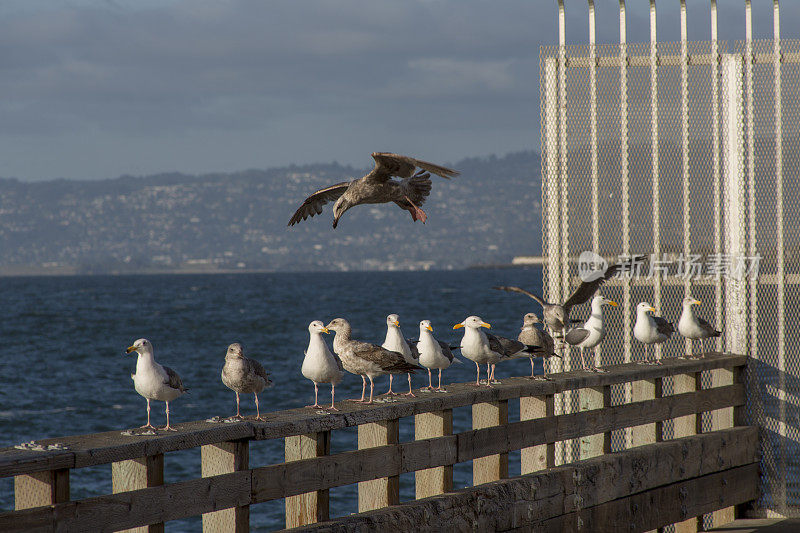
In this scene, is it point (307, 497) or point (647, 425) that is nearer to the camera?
point (307, 497)

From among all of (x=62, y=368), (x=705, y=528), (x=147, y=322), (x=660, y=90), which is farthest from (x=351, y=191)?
(x=147, y=322)

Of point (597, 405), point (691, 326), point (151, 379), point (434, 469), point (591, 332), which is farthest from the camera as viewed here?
point (691, 326)

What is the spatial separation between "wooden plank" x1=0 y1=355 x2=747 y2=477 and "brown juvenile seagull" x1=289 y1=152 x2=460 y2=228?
3.84 ft

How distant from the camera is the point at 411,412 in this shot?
648 cm

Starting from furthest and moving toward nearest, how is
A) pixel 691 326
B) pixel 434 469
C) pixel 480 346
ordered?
pixel 691 326, pixel 480 346, pixel 434 469

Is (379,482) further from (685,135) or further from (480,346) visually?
(685,135)

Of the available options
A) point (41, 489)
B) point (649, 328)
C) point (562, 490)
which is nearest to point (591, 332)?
point (649, 328)

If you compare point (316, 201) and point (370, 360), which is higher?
point (316, 201)

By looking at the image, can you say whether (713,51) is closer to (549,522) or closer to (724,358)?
(724,358)

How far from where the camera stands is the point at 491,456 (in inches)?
280

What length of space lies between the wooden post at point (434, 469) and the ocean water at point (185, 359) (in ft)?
33.4

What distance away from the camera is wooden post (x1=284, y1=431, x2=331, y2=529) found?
5938 millimetres

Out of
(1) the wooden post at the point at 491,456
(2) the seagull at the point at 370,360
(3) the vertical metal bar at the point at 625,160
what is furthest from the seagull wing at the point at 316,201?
(3) the vertical metal bar at the point at 625,160

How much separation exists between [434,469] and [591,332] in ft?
8.52
